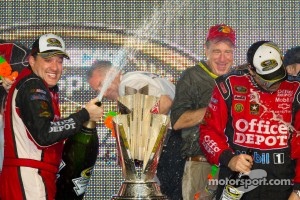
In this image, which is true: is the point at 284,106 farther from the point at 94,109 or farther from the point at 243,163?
the point at 94,109

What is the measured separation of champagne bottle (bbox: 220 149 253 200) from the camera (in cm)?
498

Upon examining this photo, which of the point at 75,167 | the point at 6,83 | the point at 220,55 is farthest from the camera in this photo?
the point at 220,55

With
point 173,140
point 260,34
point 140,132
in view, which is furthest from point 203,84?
point 140,132

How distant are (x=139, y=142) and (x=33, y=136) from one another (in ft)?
2.18

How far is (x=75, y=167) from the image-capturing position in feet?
17.7

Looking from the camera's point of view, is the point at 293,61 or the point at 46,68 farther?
the point at 293,61

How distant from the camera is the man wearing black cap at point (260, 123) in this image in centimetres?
518

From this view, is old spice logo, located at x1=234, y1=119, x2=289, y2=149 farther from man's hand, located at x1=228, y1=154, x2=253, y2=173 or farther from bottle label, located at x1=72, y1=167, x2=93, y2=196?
bottle label, located at x1=72, y1=167, x2=93, y2=196

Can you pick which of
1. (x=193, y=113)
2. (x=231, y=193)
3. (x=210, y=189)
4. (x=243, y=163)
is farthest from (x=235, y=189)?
(x=193, y=113)

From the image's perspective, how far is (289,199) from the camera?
16.8ft

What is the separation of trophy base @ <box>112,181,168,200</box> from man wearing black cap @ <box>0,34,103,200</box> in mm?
537

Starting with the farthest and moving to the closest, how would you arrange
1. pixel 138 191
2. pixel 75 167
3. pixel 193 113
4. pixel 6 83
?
1. pixel 193 113
2. pixel 6 83
3. pixel 75 167
4. pixel 138 191

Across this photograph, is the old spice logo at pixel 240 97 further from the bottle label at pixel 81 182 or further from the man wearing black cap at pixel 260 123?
the bottle label at pixel 81 182

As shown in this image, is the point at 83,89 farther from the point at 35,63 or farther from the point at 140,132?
the point at 140,132
